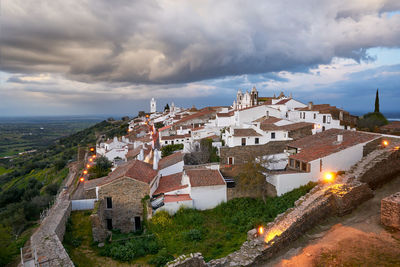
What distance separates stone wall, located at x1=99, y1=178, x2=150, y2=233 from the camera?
15.5m

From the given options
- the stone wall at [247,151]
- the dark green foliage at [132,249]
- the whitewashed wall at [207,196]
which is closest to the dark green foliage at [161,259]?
the dark green foliage at [132,249]

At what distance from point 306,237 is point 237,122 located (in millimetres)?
21445

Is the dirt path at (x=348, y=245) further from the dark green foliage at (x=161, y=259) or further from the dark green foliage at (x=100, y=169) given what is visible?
the dark green foliage at (x=100, y=169)

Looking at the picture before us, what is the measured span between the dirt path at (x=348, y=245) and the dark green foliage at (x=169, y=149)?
19.3 metres

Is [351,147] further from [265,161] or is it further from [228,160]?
[228,160]

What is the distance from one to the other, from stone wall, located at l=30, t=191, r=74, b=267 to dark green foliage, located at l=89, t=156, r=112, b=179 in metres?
8.57

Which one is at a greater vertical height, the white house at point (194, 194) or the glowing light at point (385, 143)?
the glowing light at point (385, 143)

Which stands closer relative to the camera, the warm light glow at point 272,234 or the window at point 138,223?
the warm light glow at point 272,234

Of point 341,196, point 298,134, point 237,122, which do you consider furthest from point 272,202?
point 237,122

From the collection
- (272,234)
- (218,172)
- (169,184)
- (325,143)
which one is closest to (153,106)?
(169,184)

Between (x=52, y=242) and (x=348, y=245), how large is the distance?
41.9 feet

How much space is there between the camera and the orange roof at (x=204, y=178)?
15.2 m

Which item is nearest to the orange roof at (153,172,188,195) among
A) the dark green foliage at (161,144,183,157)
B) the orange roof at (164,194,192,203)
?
the orange roof at (164,194,192,203)

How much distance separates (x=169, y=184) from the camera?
1750 centimetres
